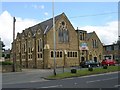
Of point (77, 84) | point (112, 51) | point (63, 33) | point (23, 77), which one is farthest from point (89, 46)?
point (77, 84)

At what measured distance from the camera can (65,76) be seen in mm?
32719

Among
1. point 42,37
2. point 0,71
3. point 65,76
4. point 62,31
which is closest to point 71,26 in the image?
point 62,31

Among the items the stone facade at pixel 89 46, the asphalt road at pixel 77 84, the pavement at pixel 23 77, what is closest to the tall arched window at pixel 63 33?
the stone facade at pixel 89 46

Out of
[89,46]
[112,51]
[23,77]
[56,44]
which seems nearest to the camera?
[23,77]

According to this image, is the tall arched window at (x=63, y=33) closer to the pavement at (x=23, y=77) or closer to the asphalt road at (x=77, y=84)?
the pavement at (x=23, y=77)

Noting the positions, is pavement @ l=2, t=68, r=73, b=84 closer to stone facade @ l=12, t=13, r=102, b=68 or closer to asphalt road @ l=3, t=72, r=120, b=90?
asphalt road @ l=3, t=72, r=120, b=90

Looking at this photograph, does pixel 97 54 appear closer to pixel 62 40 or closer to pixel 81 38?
pixel 81 38

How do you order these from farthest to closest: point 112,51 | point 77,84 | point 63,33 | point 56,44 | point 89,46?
point 112,51 → point 89,46 → point 63,33 → point 56,44 → point 77,84

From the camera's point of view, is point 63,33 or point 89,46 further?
point 89,46

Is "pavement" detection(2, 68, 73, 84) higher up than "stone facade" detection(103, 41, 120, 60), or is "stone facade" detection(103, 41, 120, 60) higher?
"stone facade" detection(103, 41, 120, 60)

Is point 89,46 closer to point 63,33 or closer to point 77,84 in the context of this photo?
point 63,33

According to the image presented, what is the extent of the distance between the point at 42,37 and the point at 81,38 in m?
11.3

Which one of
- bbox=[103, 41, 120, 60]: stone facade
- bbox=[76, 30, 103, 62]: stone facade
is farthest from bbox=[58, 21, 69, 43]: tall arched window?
bbox=[103, 41, 120, 60]: stone facade

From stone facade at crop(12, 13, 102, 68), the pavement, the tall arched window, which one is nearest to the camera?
the pavement
